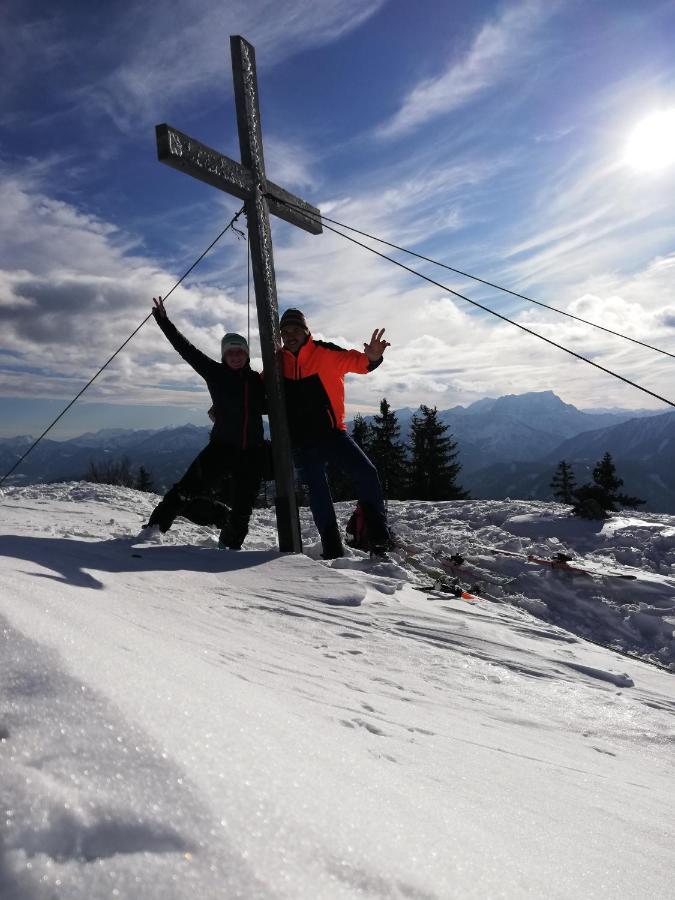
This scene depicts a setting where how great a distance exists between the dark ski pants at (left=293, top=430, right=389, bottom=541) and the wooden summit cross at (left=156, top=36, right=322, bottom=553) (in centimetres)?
22

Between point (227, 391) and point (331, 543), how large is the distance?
1805 mm

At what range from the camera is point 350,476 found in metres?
5.06

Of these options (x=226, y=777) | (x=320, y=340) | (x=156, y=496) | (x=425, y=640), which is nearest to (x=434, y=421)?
(x=156, y=496)

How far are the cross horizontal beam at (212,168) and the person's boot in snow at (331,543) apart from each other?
344 centimetres

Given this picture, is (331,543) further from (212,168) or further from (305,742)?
(305,742)

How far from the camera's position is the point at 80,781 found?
0.76m

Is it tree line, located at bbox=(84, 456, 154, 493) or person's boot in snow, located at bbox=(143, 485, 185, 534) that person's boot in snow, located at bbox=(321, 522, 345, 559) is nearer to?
person's boot in snow, located at bbox=(143, 485, 185, 534)

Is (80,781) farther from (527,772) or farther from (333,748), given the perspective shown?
(527,772)

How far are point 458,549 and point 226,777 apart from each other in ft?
20.0

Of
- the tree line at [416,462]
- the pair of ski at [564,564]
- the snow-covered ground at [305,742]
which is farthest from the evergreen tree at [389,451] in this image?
the snow-covered ground at [305,742]

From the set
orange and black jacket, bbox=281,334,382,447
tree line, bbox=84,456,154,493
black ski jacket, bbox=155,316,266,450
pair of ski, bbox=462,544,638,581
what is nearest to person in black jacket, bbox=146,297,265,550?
black ski jacket, bbox=155,316,266,450

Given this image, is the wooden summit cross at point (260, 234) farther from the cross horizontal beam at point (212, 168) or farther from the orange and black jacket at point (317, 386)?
the orange and black jacket at point (317, 386)

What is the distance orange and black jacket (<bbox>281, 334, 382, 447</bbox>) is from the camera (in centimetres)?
508

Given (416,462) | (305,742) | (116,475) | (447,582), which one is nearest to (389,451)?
(416,462)
